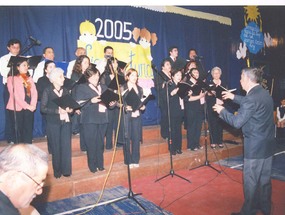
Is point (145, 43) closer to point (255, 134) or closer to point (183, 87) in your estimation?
point (183, 87)

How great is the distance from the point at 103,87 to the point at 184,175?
2.19m

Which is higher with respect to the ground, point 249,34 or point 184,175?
point 249,34

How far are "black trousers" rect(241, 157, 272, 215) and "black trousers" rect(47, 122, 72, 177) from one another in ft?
8.20

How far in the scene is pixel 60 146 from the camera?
3.83 m

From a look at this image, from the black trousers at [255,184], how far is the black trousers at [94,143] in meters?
2.24

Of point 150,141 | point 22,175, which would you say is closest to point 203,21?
point 150,141

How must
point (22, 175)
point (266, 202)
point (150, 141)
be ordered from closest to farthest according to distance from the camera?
point (22, 175)
point (266, 202)
point (150, 141)

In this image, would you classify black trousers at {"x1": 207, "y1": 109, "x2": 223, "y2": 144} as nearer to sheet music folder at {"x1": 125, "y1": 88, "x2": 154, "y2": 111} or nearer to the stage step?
the stage step

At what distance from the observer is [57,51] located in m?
5.60

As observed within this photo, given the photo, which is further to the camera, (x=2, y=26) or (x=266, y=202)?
(x=2, y=26)

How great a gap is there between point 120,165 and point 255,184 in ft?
7.84

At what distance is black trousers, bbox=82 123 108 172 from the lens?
13.1ft

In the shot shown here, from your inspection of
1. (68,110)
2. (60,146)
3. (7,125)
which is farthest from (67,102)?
(7,125)
